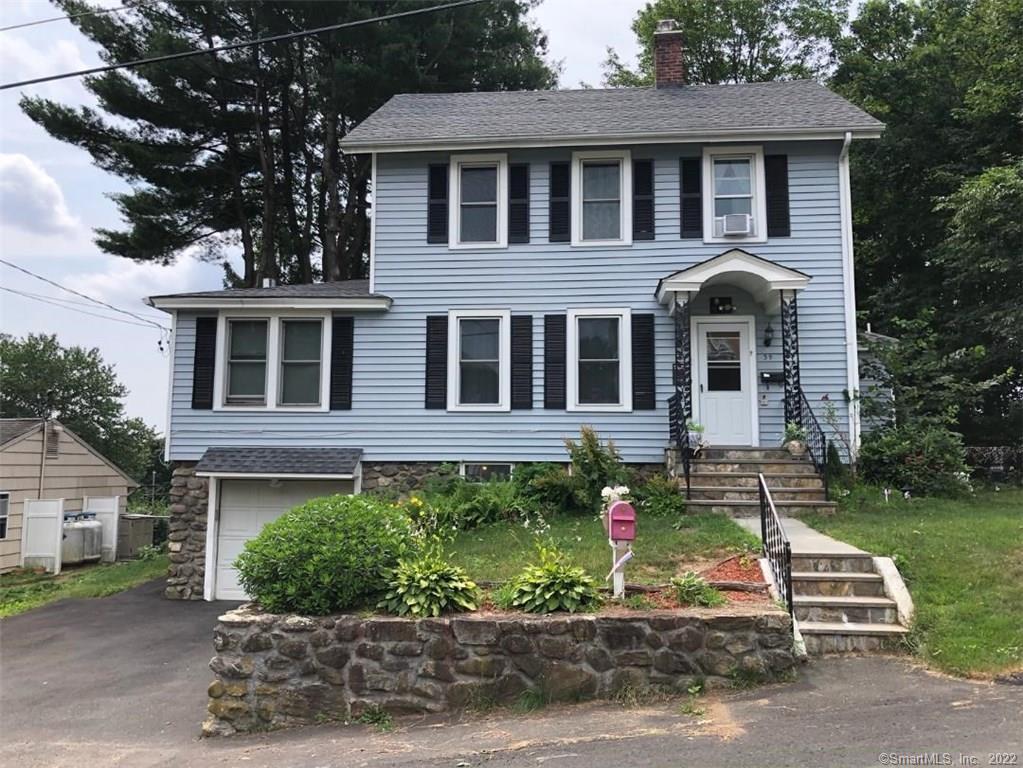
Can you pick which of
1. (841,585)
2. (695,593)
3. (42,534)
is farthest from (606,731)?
(42,534)

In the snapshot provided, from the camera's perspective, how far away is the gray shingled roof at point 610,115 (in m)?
11.5

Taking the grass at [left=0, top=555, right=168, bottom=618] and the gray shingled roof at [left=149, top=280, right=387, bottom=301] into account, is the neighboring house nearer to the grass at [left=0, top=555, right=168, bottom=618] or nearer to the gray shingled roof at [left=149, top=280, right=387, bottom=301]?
the grass at [left=0, top=555, right=168, bottom=618]

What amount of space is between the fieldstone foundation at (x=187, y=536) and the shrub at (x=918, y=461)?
10.4m

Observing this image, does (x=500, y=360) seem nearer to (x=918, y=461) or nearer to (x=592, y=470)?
(x=592, y=470)

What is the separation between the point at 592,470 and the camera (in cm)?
1038

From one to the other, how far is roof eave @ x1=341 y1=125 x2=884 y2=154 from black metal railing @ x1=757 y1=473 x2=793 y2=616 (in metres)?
6.63

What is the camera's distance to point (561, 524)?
9.49 meters

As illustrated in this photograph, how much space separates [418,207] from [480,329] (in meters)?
2.41

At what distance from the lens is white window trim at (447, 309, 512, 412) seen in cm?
1152

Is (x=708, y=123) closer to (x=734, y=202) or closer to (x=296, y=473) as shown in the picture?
(x=734, y=202)

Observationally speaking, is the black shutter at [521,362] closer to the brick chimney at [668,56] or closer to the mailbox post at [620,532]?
the mailbox post at [620,532]

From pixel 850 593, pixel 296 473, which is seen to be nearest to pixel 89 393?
pixel 296 473

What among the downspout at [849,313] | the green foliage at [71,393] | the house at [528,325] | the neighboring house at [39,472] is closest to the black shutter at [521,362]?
the house at [528,325]

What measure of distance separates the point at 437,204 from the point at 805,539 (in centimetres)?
793
